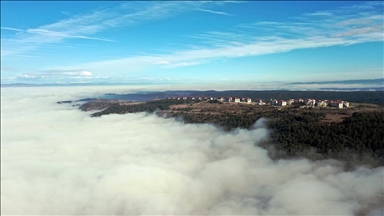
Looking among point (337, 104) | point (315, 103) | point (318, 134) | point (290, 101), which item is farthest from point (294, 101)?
point (318, 134)

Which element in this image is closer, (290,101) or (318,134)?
(318,134)

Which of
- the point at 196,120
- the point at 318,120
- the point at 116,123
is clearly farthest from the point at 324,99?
the point at 116,123

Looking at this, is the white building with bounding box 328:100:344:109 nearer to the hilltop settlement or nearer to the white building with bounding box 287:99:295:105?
the hilltop settlement

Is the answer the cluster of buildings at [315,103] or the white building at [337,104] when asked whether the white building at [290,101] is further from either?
the white building at [337,104]

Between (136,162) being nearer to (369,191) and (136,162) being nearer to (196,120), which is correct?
(196,120)

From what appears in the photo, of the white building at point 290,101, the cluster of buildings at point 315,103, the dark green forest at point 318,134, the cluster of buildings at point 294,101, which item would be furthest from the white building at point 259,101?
the white building at point 290,101

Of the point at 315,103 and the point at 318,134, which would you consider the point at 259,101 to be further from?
the point at 318,134

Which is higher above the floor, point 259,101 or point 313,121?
point 259,101

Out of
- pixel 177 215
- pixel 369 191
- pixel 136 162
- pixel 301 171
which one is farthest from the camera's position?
pixel 136 162

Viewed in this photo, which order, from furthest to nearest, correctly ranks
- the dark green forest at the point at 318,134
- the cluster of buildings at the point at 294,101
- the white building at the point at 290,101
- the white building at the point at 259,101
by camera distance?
the white building at the point at 259,101 < the white building at the point at 290,101 < the cluster of buildings at the point at 294,101 < the dark green forest at the point at 318,134

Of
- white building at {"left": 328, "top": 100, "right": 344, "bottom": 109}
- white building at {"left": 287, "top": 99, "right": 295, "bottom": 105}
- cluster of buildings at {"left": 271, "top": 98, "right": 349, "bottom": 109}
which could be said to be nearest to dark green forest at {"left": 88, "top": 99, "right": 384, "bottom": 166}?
white building at {"left": 328, "top": 100, "right": 344, "bottom": 109}

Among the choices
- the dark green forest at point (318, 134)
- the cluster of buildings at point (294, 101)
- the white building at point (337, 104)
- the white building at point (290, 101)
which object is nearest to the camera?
the dark green forest at point (318, 134)
